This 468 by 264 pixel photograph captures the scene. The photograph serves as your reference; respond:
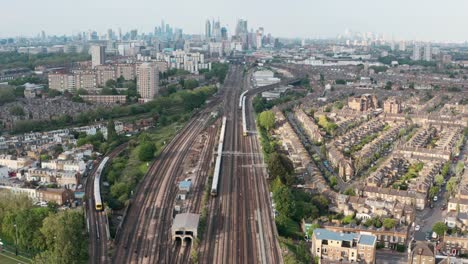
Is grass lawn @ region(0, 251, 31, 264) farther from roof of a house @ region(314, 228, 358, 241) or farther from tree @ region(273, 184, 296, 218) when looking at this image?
roof of a house @ region(314, 228, 358, 241)

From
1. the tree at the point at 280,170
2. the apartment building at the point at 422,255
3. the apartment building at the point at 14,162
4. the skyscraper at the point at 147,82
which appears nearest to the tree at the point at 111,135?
the apartment building at the point at 14,162

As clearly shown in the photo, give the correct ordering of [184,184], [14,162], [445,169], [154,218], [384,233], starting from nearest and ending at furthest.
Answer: [384,233] < [154,218] < [184,184] < [445,169] < [14,162]

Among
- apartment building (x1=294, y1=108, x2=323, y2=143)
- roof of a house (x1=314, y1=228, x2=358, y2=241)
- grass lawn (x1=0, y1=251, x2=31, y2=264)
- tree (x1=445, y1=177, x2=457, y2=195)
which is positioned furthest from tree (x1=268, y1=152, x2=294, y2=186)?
grass lawn (x1=0, y1=251, x2=31, y2=264)

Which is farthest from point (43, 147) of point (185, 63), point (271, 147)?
point (185, 63)

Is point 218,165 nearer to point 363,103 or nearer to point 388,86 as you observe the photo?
point 363,103

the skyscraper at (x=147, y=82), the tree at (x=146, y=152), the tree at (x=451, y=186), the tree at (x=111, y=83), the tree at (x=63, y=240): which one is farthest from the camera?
the tree at (x=111, y=83)

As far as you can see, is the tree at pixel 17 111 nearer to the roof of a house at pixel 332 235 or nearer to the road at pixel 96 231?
the road at pixel 96 231

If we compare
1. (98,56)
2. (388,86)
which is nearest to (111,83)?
(98,56)
